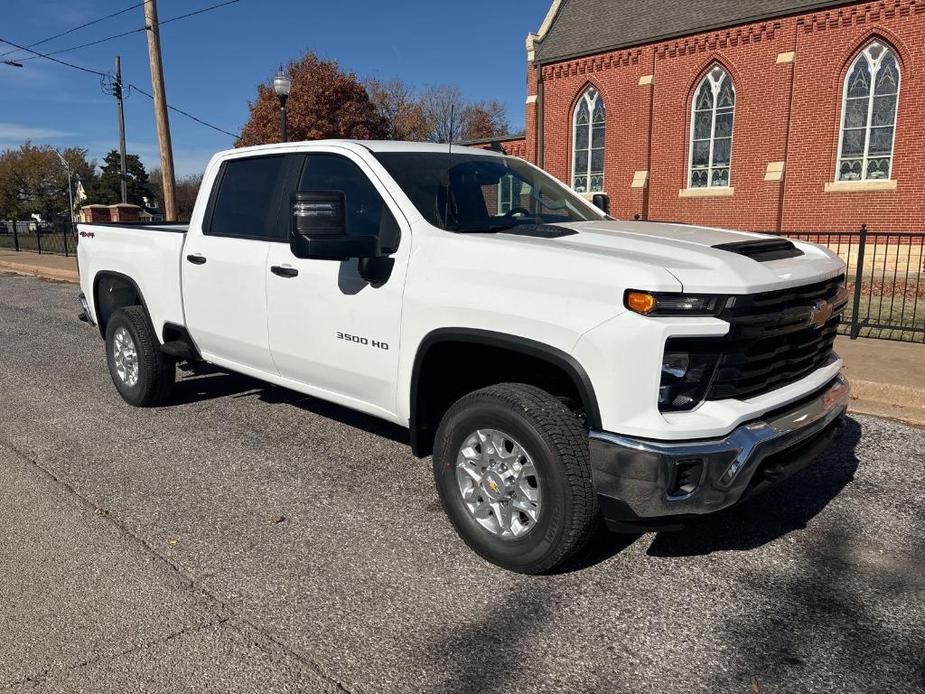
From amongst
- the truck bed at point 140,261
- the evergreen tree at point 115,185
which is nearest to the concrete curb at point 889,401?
the truck bed at point 140,261

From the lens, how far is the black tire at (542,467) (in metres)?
3.05

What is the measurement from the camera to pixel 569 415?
10.3 feet

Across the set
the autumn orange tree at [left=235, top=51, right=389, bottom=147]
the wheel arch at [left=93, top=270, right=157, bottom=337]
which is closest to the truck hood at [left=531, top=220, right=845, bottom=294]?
the wheel arch at [left=93, top=270, right=157, bottom=337]

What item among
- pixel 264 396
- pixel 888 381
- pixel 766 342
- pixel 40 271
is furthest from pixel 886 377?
pixel 40 271

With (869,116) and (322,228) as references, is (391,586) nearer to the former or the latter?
(322,228)

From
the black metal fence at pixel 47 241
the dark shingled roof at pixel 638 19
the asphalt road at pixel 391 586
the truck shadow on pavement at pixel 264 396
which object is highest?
the dark shingled roof at pixel 638 19

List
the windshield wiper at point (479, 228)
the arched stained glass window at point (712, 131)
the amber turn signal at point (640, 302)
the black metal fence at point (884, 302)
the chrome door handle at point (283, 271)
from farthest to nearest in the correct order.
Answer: the arched stained glass window at point (712, 131), the black metal fence at point (884, 302), the chrome door handle at point (283, 271), the windshield wiper at point (479, 228), the amber turn signal at point (640, 302)

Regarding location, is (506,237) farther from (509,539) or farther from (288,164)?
(288,164)

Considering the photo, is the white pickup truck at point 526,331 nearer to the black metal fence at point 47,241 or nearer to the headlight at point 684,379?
the headlight at point 684,379

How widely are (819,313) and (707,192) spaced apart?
1916 centimetres

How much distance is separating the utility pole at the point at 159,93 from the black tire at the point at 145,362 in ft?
36.2

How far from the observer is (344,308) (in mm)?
4078

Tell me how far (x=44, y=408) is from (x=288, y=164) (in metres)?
3.25

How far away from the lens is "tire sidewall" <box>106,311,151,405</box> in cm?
585
